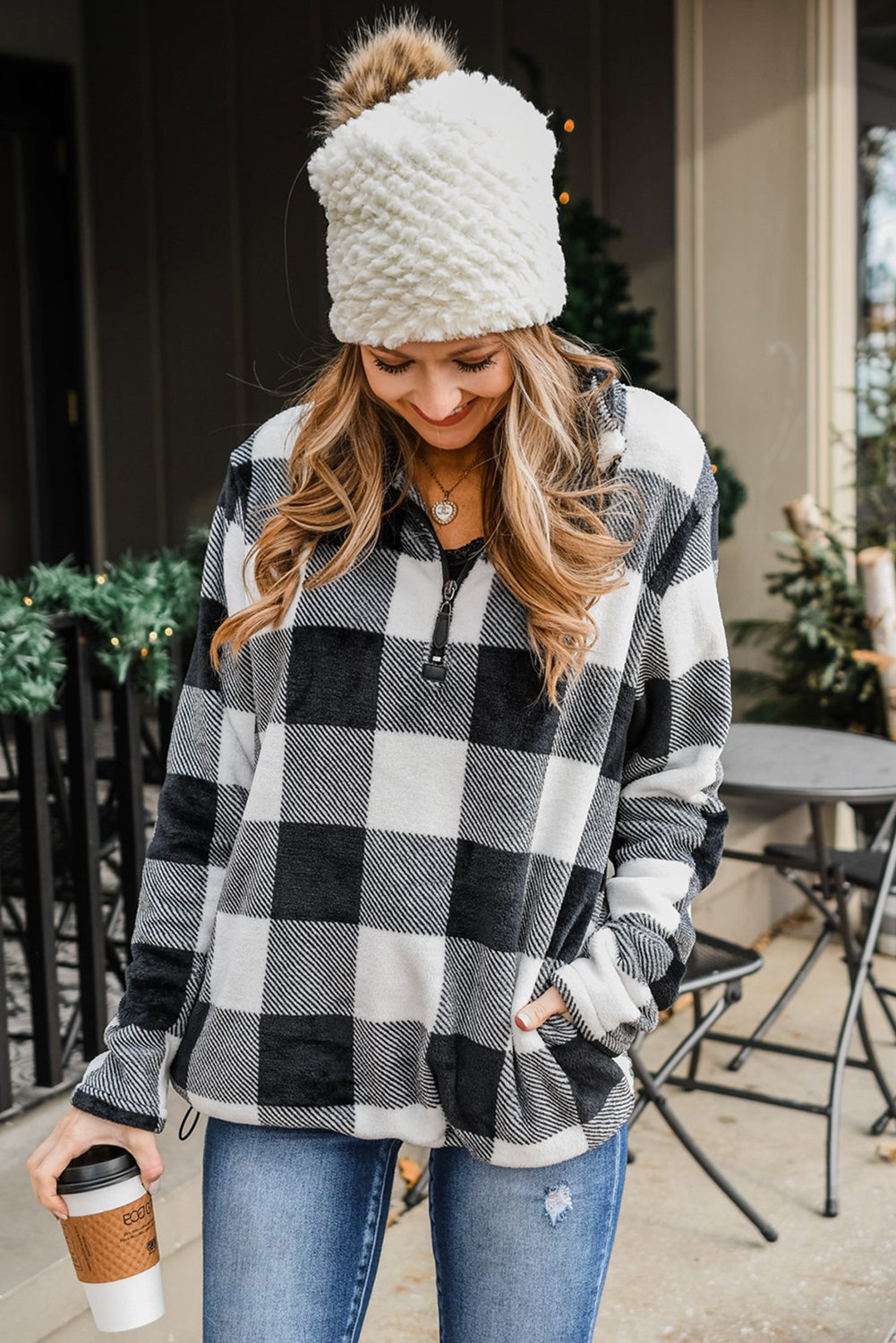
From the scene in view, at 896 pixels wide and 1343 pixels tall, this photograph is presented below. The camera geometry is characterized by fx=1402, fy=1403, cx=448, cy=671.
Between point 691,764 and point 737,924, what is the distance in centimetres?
344

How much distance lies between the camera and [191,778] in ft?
4.98

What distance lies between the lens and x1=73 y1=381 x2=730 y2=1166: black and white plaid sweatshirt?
1398mm

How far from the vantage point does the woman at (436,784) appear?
1.38m

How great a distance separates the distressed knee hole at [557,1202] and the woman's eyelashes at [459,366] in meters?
0.83

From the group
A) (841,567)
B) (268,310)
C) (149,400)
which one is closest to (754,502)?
(841,567)

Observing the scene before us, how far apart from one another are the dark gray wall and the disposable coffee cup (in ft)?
19.6

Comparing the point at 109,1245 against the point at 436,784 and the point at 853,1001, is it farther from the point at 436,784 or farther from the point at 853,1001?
the point at 853,1001

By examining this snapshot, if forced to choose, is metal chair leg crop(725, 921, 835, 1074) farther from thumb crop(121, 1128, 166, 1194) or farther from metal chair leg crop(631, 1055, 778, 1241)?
thumb crop(121, 1128, 166, 1194)

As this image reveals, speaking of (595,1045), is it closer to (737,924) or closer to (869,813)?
(869,813)

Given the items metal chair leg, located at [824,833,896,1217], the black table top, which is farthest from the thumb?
metal chair leg, located at [824,833,896,1217]

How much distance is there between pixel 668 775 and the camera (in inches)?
59.1

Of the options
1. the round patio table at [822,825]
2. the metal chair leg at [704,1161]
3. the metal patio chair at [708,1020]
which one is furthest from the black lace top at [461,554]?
the metal chair leg at [704,1161]

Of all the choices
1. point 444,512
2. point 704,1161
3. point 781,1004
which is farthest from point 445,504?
point 781,1004

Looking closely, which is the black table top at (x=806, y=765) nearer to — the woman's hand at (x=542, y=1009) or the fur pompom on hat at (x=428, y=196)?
the woman's hand at (x=542, y=1009)
